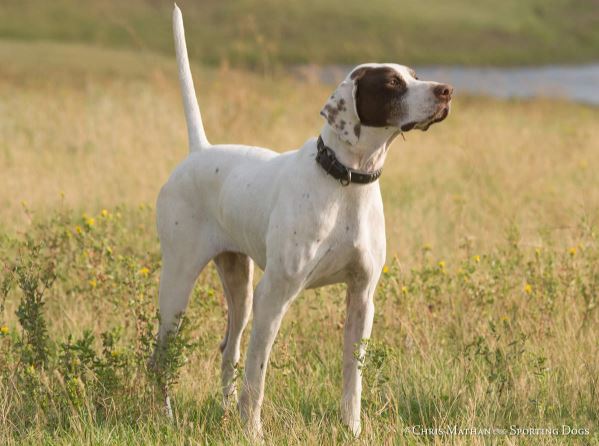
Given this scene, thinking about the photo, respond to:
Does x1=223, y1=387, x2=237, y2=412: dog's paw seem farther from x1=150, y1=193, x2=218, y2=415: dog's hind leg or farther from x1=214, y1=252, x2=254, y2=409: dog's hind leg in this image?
x1=150, y1=193, x2=218, y2=415: dog's hind leg

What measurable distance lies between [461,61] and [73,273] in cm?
2894

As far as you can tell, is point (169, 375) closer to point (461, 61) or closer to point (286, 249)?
point (286, 249)

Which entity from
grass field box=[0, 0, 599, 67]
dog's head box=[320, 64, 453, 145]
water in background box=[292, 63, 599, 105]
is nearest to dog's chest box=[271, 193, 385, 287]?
dog's head box=[320, 64, 453, 145]

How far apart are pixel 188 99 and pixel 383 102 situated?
1490mm

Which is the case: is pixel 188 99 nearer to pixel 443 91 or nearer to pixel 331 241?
pixel 331 241

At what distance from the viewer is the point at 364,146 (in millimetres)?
3896

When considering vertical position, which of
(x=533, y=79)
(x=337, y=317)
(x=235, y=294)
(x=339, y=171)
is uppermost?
(x=339, y=171)

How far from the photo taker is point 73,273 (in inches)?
254

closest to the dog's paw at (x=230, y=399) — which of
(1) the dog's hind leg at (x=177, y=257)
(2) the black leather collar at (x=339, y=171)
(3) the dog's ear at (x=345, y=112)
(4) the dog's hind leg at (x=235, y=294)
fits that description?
(4) the dog's hind leg at (x=235, y=294)

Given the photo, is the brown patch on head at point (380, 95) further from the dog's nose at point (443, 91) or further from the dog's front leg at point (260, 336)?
the dog's front leg at point (260, 336)

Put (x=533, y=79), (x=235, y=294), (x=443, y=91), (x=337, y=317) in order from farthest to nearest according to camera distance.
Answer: (x=533, y=79), (x=337, y=317), (x=235, y=294), (x=443, y=91)

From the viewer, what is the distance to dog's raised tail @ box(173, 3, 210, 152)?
194 inches

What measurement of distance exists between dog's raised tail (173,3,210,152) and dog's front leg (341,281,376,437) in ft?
4.00

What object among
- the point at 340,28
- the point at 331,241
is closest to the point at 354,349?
the point at 331,241
